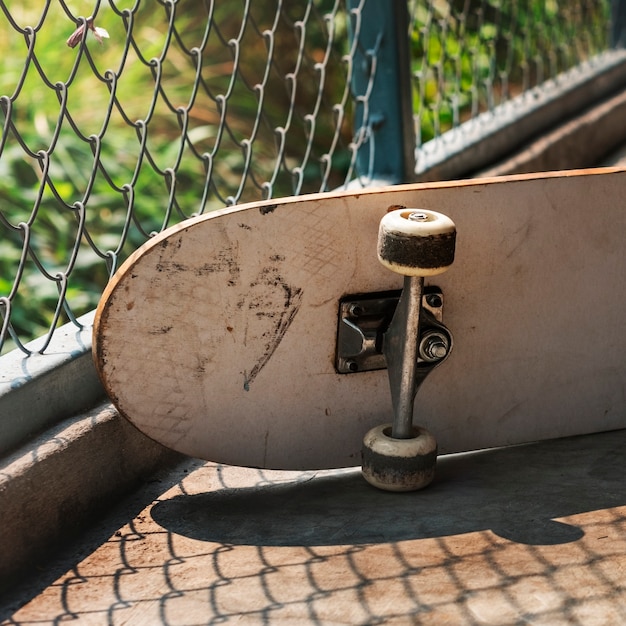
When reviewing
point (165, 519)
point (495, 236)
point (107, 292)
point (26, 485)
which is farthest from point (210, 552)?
point (495, 236)

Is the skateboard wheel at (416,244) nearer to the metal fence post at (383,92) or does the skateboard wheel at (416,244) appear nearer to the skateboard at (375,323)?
the skateboard at (375,323)

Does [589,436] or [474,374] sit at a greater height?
[474,374]

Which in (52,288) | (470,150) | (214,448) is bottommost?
(52,288)

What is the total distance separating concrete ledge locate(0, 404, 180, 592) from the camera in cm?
169

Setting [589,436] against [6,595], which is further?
[589,436]

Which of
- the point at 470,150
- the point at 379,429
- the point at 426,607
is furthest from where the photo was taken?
the point at 470,150

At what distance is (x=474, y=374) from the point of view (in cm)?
206

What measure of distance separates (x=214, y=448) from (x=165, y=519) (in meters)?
0.15

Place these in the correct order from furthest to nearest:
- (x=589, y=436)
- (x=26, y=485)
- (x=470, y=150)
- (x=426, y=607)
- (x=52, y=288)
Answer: (x=52, y=288) < (x=470, y=150) < (x=589, y=436) < (x=26, y=485) < (x=426, y=607)

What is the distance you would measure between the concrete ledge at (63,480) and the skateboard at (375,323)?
97mm

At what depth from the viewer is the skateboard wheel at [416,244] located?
1.74 metres

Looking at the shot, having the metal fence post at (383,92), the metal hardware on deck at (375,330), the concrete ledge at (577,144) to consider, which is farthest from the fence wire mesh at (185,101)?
the metal hardware on deck at (375,330)

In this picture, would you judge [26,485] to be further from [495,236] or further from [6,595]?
[495,236]

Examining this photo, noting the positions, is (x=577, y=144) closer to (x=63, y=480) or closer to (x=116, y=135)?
(x=116, y=135)
